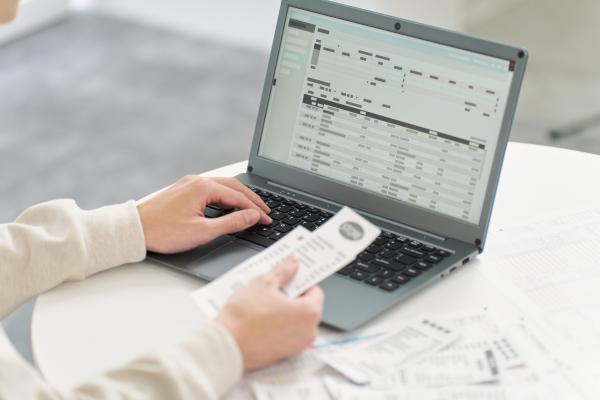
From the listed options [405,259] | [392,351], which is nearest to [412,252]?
[405,259]

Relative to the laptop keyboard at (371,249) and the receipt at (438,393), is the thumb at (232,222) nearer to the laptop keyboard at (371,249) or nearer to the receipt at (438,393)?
the laptop keyboard at (371,249)

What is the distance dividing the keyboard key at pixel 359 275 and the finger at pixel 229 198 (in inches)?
7.1

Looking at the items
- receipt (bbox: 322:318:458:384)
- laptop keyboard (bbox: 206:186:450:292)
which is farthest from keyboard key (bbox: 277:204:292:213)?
receipt (bbox: 322:318:458:384)

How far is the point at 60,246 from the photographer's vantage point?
1193mm

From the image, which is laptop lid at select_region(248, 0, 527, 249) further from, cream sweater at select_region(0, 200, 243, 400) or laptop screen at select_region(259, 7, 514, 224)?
cream sweater at select_region(0, 200, 243, 400)

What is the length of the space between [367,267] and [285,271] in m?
0.17

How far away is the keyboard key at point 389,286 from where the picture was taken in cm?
119

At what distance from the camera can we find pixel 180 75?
378 centimetres

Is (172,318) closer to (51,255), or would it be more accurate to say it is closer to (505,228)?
(51,255)

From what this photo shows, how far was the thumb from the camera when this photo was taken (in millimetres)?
1270

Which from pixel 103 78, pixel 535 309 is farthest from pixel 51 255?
pixel 103 78

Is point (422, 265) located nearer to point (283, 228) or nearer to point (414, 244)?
point (414, 244)

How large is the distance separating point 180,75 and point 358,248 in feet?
9.09

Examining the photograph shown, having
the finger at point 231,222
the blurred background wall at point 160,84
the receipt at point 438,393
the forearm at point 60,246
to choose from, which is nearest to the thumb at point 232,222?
the finger at point 231,222
